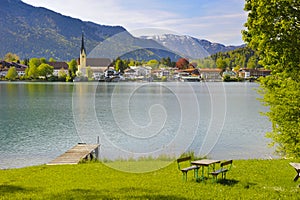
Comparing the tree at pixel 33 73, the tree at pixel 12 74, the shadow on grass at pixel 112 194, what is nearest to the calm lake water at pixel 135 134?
the shadow on grass at pixel 112 194

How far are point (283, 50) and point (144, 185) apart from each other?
5.71m

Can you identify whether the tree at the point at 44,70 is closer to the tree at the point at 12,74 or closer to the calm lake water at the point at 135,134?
the tree at the point at 12,74

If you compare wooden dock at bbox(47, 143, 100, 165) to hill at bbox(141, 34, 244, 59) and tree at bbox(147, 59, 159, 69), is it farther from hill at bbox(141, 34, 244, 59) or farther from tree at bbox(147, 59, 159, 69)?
hill at bbox(141, 34, 244, 59)

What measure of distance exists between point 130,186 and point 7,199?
137 inches

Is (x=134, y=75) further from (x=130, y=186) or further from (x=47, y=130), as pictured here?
(x=47, y=130)

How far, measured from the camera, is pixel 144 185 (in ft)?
36.5

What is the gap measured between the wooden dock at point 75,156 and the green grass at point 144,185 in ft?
9.88

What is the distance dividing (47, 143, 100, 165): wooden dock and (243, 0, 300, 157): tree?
10.7 meters

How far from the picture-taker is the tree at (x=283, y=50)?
10.5 m

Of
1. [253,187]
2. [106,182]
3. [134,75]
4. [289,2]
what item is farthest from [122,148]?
[289,2]

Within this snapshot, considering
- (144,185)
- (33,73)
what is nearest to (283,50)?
(144,185)

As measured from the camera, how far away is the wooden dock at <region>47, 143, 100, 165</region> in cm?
1809

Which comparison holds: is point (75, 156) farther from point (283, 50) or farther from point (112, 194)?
point (283, 50)

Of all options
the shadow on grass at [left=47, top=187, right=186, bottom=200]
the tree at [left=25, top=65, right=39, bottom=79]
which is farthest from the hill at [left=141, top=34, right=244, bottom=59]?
the tree at [left=25, top=65, right=39, bottom=79]
